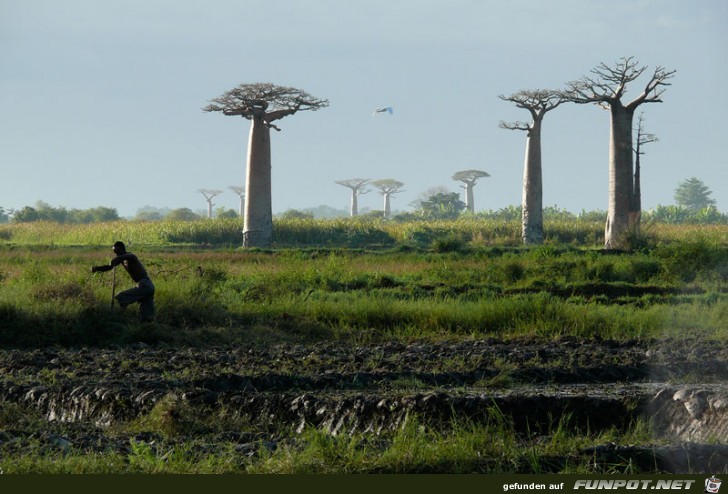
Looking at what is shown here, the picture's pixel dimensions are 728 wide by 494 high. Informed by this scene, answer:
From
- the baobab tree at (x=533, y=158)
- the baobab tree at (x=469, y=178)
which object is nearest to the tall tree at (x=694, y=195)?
the baobab tree at (x=469, y=178)

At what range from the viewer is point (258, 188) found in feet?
92.4

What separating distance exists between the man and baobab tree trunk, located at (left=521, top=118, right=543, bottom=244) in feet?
62.7

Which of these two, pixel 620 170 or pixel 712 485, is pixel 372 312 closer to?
pixel 712 485

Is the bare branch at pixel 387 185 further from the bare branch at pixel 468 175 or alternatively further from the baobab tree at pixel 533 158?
the baobab tree at pixel 533 158

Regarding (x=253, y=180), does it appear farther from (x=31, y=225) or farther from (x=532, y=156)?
(x=31, y=225)

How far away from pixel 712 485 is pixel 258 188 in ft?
79.0

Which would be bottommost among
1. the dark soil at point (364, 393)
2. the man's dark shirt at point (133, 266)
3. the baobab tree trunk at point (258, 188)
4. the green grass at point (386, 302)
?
the dark soil at point (364, 393)

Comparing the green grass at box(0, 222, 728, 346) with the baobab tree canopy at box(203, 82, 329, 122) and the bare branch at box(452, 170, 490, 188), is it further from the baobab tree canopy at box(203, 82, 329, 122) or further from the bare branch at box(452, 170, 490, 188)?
the bare branch at box(452, 170, 490, 188)

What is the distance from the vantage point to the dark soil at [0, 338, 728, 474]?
634cm

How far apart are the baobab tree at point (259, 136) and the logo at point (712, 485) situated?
23262 mm

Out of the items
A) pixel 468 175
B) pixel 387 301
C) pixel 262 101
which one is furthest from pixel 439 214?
pixel 387 301

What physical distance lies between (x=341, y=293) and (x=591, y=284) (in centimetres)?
380

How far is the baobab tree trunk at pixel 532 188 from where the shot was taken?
2900 centimetres

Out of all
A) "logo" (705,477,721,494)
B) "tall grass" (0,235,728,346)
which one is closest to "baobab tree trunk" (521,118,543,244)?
"tall grass" (0,235,728,346)
